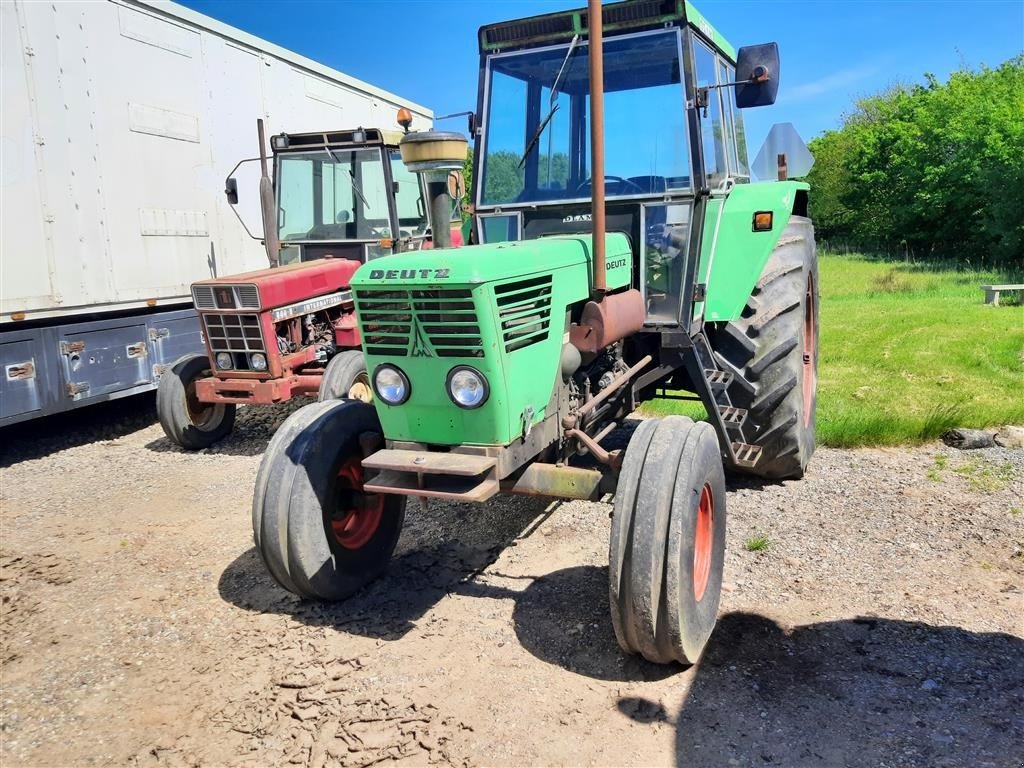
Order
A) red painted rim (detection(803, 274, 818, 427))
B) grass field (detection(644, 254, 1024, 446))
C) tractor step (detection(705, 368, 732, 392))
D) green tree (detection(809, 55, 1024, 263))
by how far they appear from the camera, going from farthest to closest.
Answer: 1. green tree (detection(809, 55, 1024, 263))
2. grass field (detection(644, 254, 1024, 446))
3. red painted rim (detection(803, 274, 818, 427))
4. tractor step (detection(705, 368, 732, 392))

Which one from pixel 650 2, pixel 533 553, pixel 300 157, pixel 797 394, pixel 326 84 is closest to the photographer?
pixel 650 2

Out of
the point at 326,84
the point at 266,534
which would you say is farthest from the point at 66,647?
the point at 326,84

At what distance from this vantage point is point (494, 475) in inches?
124

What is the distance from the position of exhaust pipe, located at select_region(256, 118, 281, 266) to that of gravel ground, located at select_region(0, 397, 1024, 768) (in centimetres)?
291

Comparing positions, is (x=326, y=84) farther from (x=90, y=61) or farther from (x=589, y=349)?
(x=589, y=349)

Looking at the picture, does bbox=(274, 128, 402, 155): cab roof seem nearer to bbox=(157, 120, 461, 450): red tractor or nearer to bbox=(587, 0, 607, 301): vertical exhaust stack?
bbox=(157, 120, 461, 450): red tractor

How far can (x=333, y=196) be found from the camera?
734 cm

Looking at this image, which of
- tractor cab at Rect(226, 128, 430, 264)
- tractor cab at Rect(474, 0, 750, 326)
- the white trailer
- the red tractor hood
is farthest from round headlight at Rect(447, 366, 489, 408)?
the white trailer

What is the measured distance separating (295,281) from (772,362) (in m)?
→ 4.00

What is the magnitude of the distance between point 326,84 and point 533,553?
24.8 feet

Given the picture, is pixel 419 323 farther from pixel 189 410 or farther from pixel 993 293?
pixel 993 293

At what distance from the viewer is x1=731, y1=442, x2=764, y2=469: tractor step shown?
4.54 m

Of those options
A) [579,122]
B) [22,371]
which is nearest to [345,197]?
[22,371]

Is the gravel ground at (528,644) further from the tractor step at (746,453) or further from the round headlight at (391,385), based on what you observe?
the round headlight at (391,385)
